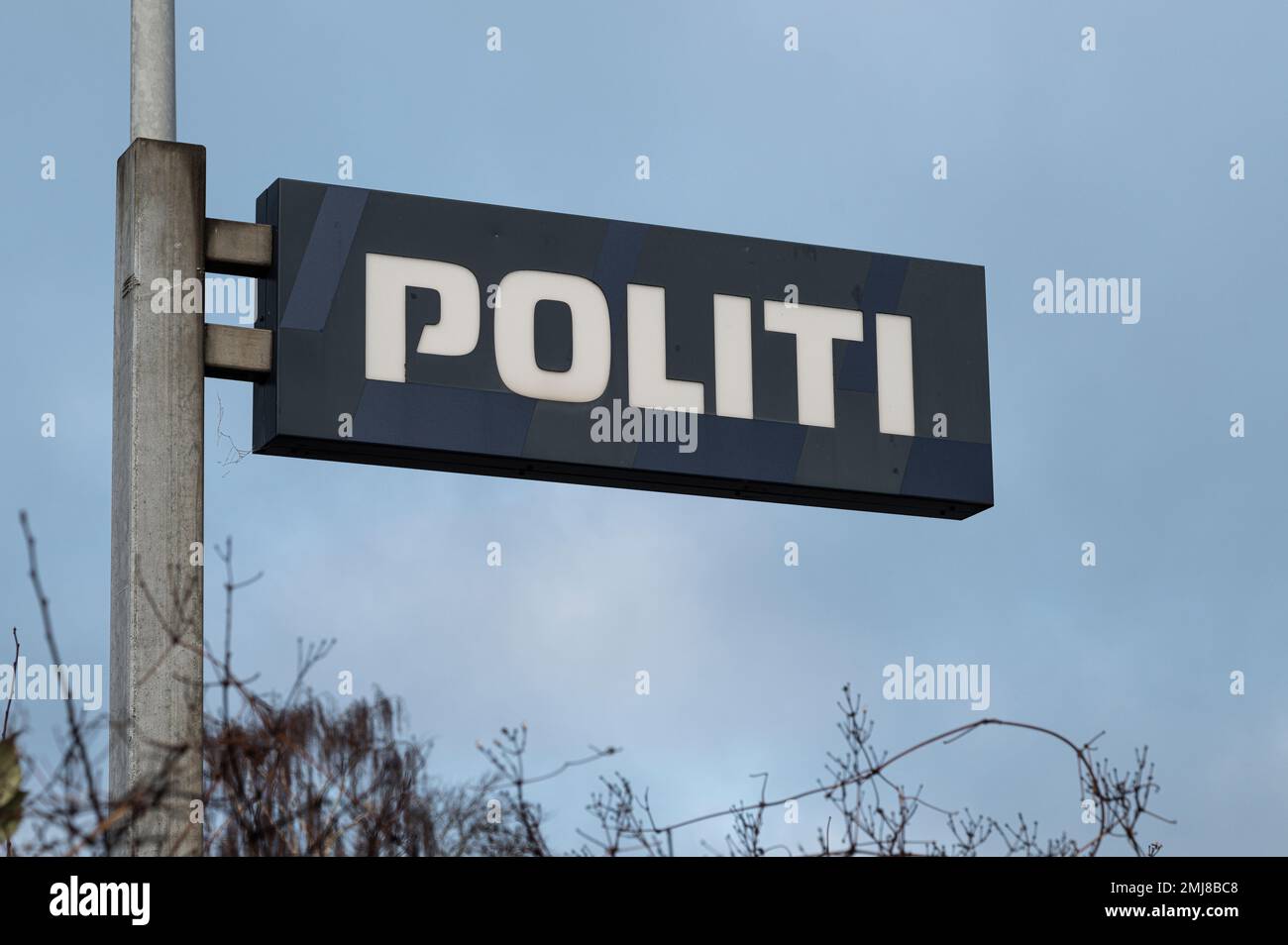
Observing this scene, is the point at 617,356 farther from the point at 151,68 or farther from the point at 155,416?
the point at 151,68

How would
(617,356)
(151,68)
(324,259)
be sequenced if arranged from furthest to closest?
1. (617,356)
2. (324,259)
3. (151,68)

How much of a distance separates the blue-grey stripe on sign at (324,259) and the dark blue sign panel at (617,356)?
10 millimetres

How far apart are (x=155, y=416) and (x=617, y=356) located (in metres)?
2.38

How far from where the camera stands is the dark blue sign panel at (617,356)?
849 cm

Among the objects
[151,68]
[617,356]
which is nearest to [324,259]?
[151,68]

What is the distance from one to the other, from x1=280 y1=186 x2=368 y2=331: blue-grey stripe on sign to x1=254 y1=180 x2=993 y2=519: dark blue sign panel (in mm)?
→ 10

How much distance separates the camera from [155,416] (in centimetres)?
781

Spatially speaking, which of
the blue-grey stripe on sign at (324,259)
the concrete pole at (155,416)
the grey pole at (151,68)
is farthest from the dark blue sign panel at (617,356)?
the grey pole at (151,68)

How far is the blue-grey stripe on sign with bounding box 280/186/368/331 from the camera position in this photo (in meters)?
8.41

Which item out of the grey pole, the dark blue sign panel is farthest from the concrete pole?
the dark blue sign panel
